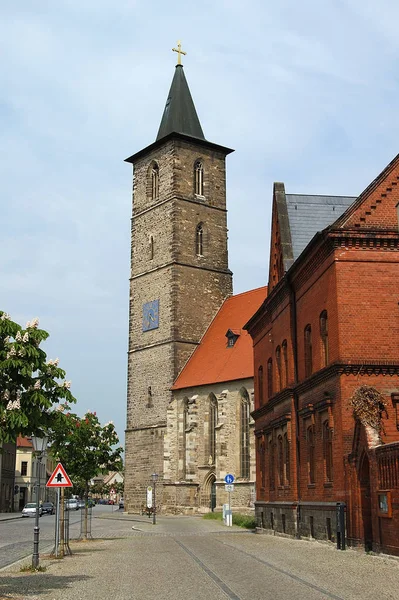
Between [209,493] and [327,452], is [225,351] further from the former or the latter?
[327,452]

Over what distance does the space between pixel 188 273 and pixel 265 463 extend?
2776 centimetres

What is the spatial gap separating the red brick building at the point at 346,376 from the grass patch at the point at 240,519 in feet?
32.1

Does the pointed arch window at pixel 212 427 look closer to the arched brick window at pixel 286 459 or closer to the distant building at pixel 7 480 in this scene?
the arched brick window at pixel 286 459

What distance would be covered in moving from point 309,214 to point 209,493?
93.4 ft

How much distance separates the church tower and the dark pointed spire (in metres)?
0.08

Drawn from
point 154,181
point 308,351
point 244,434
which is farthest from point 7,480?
point 308,351

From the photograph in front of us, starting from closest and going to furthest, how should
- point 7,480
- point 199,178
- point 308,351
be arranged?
point 308,351
point 199,178
point 7,480

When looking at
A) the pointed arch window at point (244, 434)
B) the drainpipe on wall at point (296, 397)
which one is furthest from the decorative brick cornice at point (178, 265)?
the drainpipe on wall at point (296, 397)

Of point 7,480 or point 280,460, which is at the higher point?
point 7,480

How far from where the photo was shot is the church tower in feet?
194

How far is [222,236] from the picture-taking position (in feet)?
210

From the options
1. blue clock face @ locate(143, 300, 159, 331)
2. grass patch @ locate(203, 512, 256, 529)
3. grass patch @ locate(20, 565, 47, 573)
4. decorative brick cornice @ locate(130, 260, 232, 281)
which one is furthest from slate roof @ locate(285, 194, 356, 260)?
blue clock face @ locate(143, 300, 159, 331)

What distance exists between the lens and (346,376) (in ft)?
73.5

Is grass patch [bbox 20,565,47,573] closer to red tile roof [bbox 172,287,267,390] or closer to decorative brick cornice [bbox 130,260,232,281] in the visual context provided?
red tile roof [bbox 172,287,267,390]
